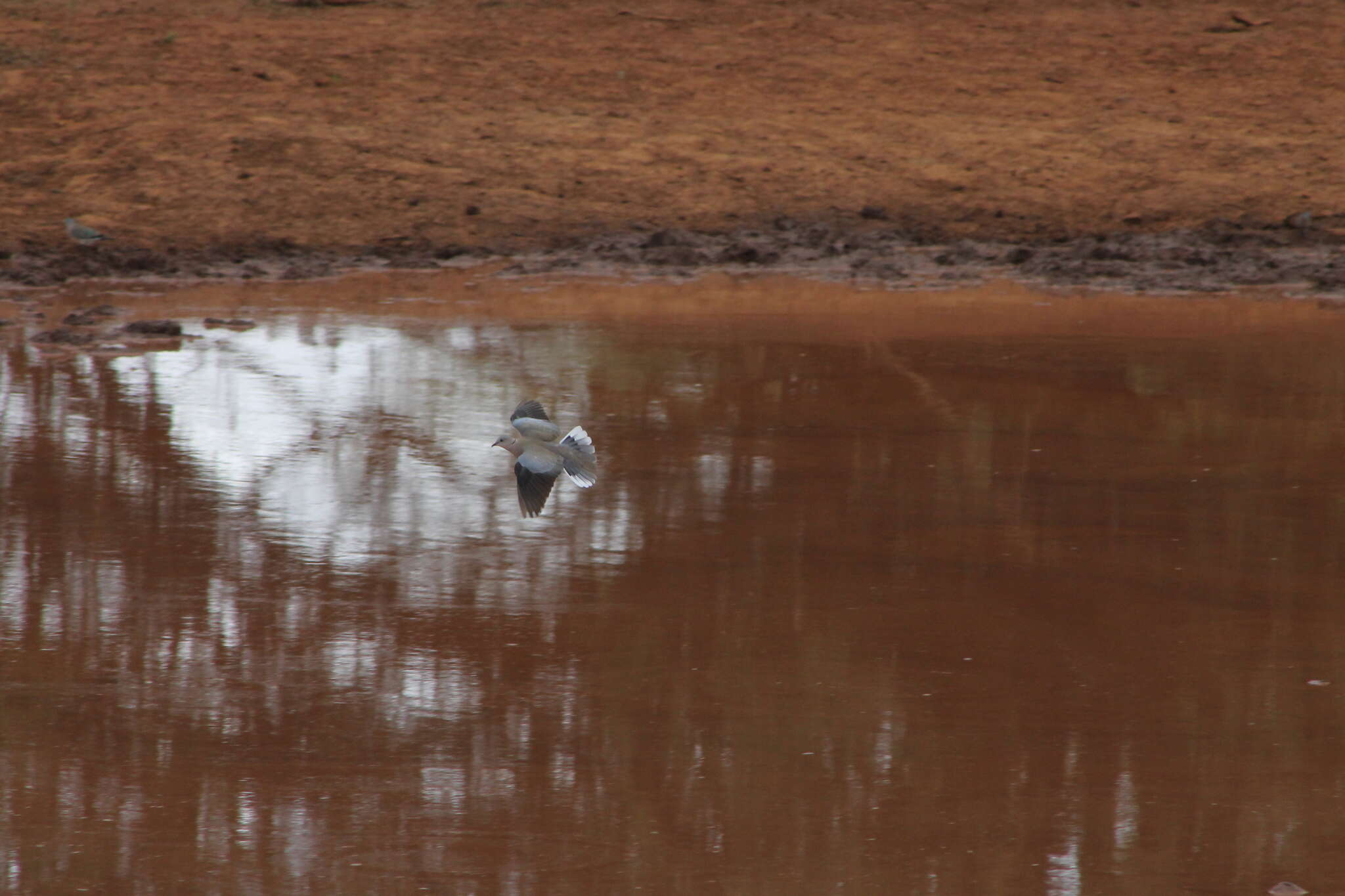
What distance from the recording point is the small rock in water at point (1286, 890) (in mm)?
3682

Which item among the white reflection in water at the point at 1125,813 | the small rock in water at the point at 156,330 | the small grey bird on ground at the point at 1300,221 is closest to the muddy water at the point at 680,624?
the white reflection in water at the point at 1125,813

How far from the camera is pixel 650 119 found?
14.5 meters

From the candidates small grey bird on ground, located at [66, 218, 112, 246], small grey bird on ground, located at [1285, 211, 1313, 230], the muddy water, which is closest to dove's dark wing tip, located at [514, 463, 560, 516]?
the muddy water

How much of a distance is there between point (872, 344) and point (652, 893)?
19.9 feet

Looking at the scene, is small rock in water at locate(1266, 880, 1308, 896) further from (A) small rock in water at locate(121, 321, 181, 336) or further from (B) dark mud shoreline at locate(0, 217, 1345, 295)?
(B) dark mud shoreline at locate(0, 217, 1345, 295)

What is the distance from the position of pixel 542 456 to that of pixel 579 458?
4.6 inches

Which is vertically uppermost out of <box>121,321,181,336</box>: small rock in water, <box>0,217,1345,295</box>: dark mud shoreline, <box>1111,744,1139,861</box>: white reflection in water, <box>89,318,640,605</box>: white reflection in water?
<box>0,217,1345,295</box>: dark mud shoreline

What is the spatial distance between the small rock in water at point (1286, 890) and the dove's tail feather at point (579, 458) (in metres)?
2.17

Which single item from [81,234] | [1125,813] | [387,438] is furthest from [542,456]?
[81,234]

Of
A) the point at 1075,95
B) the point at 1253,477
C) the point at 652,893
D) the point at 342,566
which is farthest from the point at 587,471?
the point at 1075,95

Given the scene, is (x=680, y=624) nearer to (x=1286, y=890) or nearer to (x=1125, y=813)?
(x=1125, y=813)

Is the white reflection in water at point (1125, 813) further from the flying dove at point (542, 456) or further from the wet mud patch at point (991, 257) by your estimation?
the wet mud patch at point (991, 257)

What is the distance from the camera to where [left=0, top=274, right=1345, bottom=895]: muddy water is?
396cm

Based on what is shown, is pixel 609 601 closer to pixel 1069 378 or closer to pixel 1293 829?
pixel 1293 829
